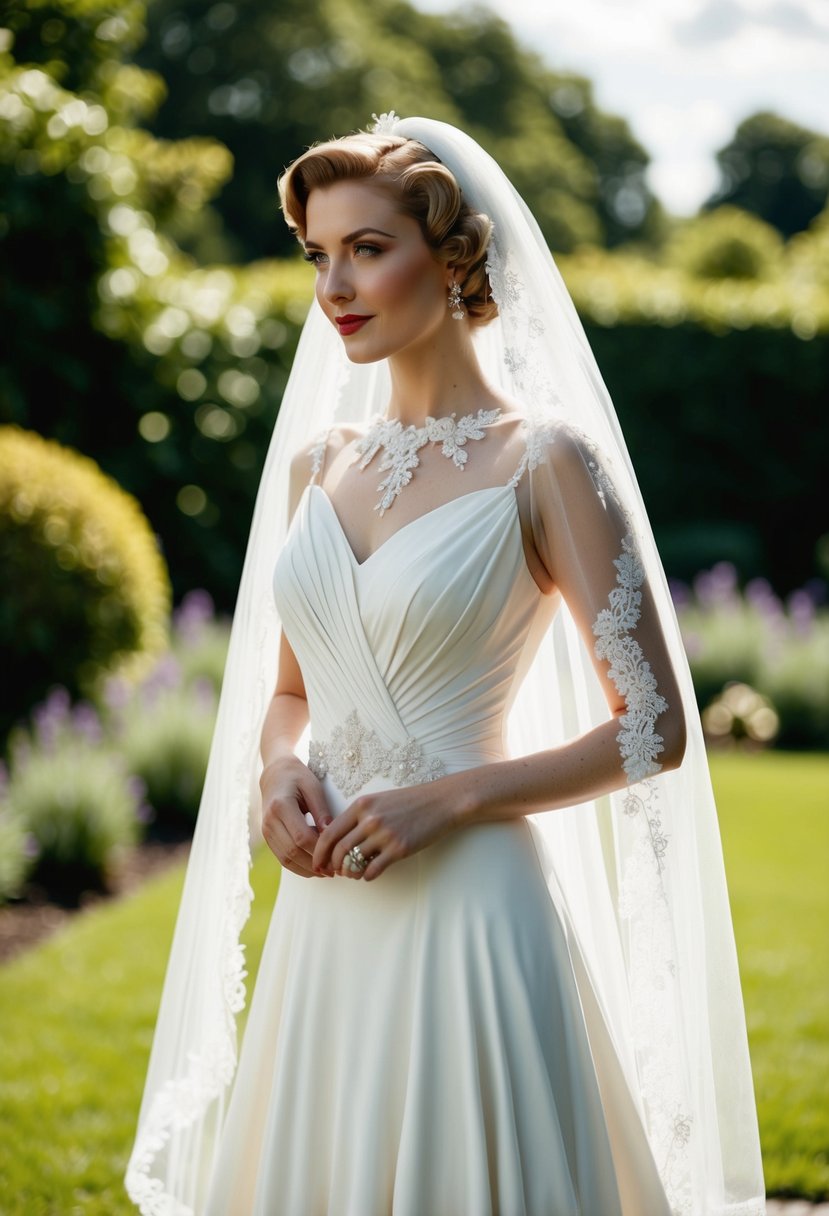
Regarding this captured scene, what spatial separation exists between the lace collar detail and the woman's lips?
239 millimetres

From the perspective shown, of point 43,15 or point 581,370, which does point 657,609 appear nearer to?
point 581,370

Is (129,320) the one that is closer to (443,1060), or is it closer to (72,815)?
(72,815)

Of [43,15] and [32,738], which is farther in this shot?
[32,738]

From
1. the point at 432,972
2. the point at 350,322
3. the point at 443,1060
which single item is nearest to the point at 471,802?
the point at 432,972

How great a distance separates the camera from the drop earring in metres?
2.39

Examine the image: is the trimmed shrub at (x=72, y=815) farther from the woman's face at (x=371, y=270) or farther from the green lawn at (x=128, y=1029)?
the woman's face at (x=371, y=270)

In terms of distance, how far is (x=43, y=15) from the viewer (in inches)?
271

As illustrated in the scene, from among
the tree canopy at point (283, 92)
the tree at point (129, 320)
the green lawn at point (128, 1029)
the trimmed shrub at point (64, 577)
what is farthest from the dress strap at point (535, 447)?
the tree canopy at point (283, 92)

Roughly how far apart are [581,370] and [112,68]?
799 centimetres

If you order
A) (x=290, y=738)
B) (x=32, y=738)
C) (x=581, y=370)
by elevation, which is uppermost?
(x=32, y=738)

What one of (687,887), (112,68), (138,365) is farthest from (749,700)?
(687,887)

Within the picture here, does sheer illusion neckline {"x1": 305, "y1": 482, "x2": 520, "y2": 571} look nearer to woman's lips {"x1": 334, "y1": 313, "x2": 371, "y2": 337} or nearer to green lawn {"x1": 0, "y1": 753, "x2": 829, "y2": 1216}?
woman's lips {"x1": 334, "y1": 313, "x2": 371, "y2": 337}

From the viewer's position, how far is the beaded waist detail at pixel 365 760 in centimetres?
228

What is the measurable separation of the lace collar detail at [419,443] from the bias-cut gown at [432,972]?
4.8 inches
